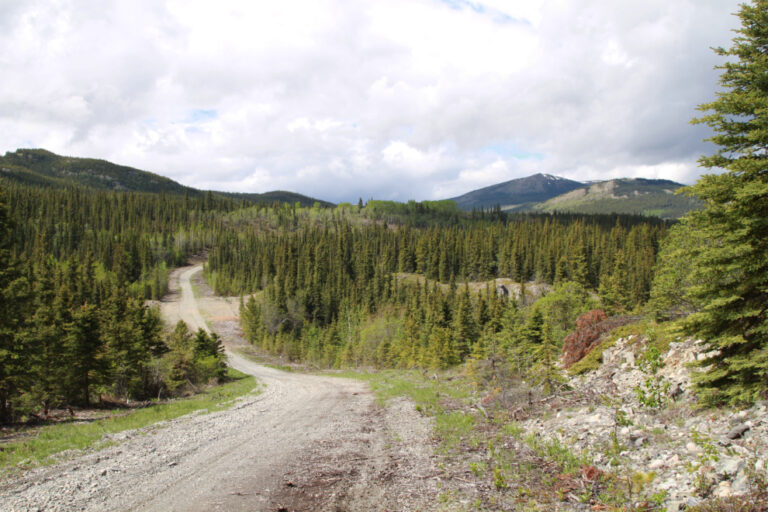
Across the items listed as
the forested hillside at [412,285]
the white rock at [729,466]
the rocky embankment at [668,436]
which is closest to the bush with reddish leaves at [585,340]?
the rocky embankment at [668,436]

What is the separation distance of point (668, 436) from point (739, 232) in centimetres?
504

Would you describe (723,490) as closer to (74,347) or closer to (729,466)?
(729,466)

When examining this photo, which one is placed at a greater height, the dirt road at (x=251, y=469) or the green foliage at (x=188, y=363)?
the dirt road at (x=251, y=469)

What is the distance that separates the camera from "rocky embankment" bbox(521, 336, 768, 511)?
675 centimetres

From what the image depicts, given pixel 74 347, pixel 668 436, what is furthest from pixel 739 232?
pixel 74 347

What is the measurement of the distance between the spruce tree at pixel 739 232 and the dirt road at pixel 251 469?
24.8 ft

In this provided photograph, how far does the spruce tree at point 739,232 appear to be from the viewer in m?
8.74

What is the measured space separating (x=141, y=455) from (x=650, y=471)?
1373cm

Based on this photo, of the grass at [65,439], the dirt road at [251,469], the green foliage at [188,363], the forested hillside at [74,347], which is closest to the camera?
the dirt road at [251,469]

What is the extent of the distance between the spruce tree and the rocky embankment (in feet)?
2.64

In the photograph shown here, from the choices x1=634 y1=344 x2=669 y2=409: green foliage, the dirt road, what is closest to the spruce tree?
x1=634 y1=344 x2=669 y2=409: green foliage

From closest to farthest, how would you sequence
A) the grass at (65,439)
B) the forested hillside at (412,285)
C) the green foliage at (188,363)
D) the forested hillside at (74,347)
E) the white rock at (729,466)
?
the white rock at (729,466)
the grass at (65,439)
the forested hillside at (74,347)
the green foliage at (188,363)
the forested hillside at (412,285)

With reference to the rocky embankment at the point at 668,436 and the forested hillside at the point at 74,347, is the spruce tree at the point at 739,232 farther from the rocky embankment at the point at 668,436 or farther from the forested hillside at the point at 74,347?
the forested hillside at the point at 74,347

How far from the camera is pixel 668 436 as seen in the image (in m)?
8.97
